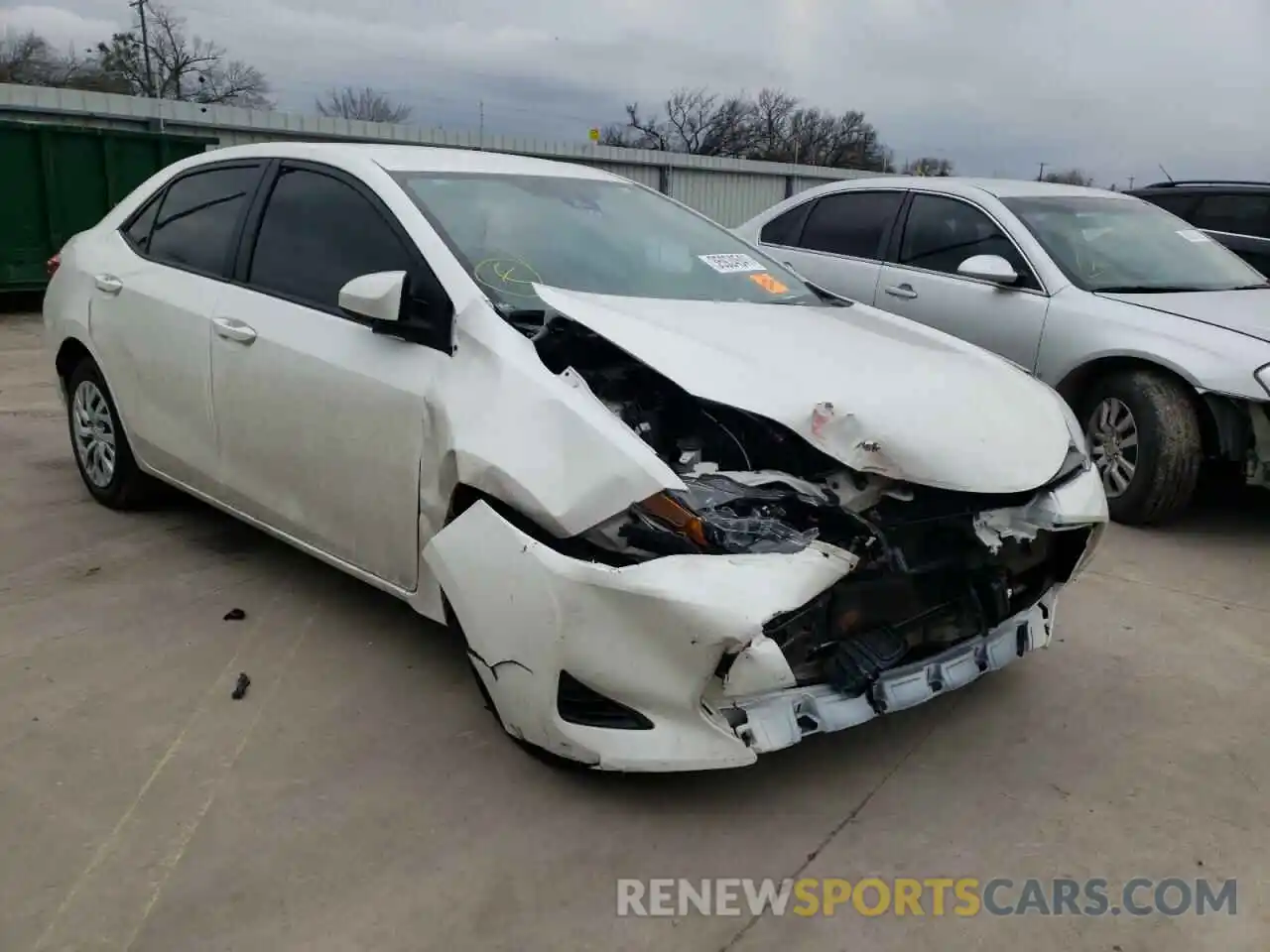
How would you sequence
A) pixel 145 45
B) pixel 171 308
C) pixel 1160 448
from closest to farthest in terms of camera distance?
pixel 171 308, pixel 1160 448, pixel 145 45

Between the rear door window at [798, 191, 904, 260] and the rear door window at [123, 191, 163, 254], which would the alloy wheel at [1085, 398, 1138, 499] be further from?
the rear door window at [123, 191, 163, 254]

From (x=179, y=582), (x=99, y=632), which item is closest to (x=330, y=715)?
(x=99, y=632)

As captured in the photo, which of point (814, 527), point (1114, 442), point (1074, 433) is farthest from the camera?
Answer: point (1114, 442)

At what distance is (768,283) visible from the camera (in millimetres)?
3832

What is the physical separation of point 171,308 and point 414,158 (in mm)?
1170

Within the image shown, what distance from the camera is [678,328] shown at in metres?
2.95

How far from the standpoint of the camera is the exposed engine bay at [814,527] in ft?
7.95

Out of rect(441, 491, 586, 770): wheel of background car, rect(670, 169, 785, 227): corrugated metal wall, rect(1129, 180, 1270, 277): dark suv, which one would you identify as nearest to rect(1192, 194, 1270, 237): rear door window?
rect(1129, 180, 1270, 277): dark suv

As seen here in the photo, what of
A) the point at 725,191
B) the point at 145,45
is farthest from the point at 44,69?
the point at 725,191

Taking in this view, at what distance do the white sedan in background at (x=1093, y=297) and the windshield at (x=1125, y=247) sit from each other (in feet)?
0.04

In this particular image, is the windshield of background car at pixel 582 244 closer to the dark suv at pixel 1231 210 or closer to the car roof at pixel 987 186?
the car roof at pixel 987 186

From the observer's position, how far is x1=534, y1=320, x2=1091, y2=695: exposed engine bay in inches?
95.3

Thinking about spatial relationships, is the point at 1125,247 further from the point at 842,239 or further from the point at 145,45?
the point at 145,45

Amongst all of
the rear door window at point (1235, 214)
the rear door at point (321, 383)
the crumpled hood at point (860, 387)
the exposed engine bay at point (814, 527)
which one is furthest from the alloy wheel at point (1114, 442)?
the rear door window at point (1235, 214)
